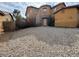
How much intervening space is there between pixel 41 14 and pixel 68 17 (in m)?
0.36

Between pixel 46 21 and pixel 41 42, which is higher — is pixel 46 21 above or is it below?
above

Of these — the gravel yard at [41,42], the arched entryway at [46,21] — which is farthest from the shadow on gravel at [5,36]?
the arched entryway at [46,21]

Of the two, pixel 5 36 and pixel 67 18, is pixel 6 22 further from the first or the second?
pixel 67 18

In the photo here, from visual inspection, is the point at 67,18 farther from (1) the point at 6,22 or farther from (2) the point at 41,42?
(1) the point at 6,22

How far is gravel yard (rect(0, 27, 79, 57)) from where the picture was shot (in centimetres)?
198

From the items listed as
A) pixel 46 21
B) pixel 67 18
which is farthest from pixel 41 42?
pixel 67 18

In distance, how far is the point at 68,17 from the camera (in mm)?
2072

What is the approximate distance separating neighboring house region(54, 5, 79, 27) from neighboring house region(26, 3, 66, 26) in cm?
7

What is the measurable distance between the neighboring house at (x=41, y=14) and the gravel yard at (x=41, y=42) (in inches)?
3.3

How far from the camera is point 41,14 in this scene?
6.87ft

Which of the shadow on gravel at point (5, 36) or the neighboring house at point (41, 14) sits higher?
the neighboring house at point (41, 14)

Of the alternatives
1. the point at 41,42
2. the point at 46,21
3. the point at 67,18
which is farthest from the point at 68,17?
the point at 41,42

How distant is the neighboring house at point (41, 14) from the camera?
6.85ft

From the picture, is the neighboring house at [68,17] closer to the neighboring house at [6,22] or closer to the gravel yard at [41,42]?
the gravel yard at [41,42]
